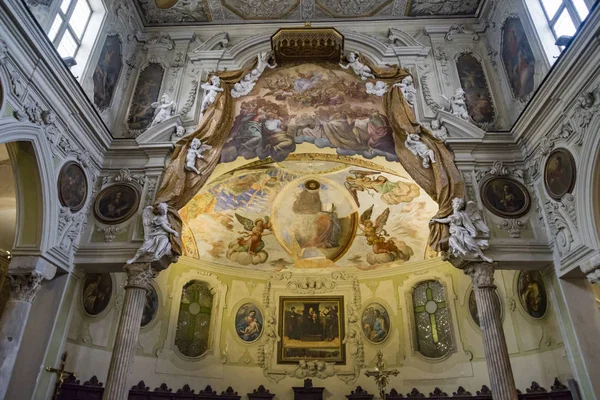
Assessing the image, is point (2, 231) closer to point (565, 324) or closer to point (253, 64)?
point (253, 64)

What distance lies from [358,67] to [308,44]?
1469 mm

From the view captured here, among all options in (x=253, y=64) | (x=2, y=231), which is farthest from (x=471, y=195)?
(x=2, y=231)

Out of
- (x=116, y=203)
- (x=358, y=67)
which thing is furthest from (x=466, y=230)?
(x=116, y=203)

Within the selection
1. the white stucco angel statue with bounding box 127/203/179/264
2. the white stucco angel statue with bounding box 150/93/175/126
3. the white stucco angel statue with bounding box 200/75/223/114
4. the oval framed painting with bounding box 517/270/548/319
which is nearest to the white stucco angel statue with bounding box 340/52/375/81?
the white stucco angel statue with bounding box 200/75/223/114

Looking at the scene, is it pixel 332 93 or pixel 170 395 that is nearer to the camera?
pixel 332 93

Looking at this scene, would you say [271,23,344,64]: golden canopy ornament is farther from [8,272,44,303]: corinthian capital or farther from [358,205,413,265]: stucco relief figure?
[8,272,44,303]: corinthian capital

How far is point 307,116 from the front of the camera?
463 inches

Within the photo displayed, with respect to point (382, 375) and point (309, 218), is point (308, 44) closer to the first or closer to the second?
point (309, 218)

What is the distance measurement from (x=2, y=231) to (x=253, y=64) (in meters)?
8.90

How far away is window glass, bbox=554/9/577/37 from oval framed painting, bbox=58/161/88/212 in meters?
10.7

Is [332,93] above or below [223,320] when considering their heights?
above

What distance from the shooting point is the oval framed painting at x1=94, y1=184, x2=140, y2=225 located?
9.37 meters

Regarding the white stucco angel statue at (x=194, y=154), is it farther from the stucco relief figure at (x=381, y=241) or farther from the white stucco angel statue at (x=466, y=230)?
the stucco relief figure at (x=381, y=241)

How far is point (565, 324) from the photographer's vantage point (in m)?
7.79
